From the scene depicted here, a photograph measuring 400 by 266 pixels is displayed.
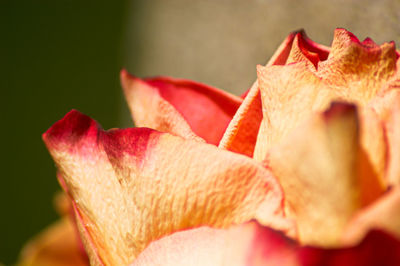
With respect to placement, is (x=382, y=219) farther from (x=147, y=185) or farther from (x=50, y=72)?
(x=50, y=72)

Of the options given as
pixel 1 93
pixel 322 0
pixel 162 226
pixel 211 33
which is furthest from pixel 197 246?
pixel 1 93

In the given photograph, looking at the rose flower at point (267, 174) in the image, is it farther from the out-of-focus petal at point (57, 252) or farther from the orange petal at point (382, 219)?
the out-of-focus petal at point (57, 252)

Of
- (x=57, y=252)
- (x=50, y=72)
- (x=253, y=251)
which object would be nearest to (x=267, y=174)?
(x=253, y=251)

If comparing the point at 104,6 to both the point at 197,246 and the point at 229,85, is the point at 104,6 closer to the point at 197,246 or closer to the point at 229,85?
the point at 229,85

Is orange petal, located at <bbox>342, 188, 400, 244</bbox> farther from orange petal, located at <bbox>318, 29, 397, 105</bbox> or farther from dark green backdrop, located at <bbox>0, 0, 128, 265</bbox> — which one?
dark green backdrop, located at <bbox>0, 0, 128, 265</bbox>

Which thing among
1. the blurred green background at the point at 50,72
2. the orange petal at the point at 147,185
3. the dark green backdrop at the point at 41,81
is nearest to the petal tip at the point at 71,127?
the orange petal at the point at 147,185

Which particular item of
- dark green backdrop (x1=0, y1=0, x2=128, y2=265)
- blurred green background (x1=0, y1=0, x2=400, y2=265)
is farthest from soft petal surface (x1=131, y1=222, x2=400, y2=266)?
dark green backdrop (x1=0, y1=0, x2=128, y2=265)
